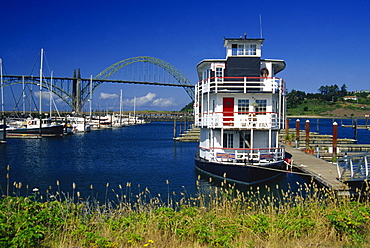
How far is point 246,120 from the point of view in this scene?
22.7 meters

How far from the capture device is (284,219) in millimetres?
9641

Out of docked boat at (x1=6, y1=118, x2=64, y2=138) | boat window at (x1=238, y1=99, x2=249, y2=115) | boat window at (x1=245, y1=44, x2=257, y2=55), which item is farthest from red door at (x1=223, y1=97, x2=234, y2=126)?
docked boat at (x1=6, y1=118, x2=64, y2=138)

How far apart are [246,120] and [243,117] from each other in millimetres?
286

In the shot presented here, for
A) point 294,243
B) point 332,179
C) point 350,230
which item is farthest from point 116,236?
point 332,179

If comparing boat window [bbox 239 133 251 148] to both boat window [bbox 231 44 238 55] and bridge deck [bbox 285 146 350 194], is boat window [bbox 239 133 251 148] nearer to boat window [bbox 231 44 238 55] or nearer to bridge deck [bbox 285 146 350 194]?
bridge deck [bbox 285 146 350 194]

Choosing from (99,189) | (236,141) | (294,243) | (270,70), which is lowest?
(99,189)

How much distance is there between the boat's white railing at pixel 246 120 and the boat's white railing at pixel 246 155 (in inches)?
61.2

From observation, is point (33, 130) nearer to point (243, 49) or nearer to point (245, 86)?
point (243, 49)

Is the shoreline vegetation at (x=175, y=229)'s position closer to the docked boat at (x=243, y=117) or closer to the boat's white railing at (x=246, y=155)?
the docked boat at (x=243, y=117)

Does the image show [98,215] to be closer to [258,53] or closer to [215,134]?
[215,134]

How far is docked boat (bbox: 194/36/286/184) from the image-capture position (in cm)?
2192

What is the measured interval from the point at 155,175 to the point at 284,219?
1871cm

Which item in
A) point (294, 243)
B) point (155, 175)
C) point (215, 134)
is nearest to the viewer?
point (294, 243)

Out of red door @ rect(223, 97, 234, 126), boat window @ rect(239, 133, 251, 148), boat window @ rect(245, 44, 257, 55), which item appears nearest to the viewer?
red door @ rect(223, 97, 234, 126)
